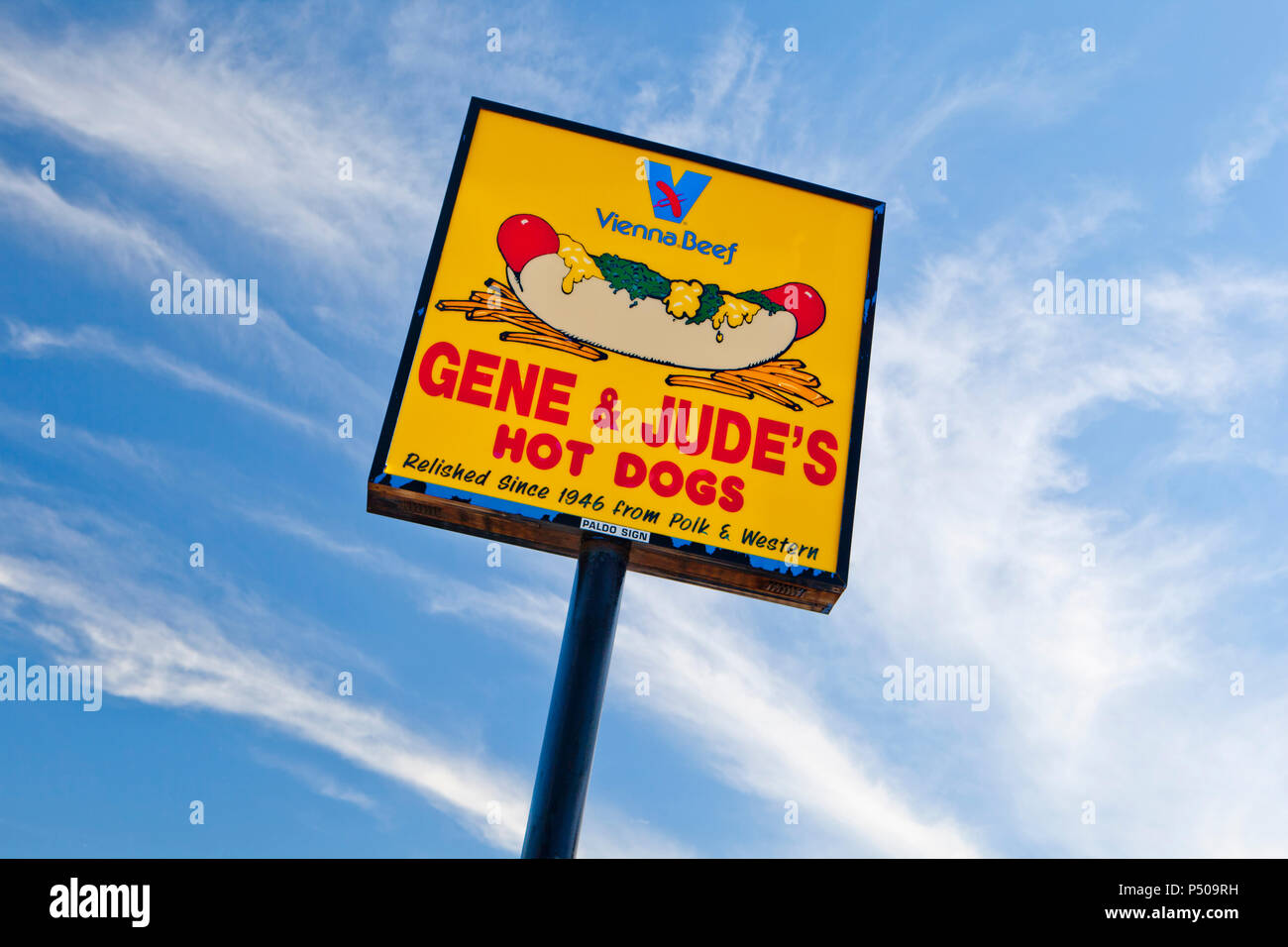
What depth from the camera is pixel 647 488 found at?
8336mm

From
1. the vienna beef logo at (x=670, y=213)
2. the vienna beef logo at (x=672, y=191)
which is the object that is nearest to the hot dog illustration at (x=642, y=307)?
the vienna beef logo at (x=670, y=213)

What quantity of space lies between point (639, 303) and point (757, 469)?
6.36 ft

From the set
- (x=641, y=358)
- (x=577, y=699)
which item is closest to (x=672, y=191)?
(x=641, y=358)

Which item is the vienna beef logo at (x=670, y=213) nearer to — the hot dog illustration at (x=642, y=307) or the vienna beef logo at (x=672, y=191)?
the vienna beef logo at (x=672, y=191)

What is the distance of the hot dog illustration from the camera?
29.6 ft

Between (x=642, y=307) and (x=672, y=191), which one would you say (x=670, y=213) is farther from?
(x=642, y=307)

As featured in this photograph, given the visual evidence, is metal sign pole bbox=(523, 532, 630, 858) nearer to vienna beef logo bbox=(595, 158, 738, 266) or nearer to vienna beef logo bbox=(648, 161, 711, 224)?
vienna beef logo bbox=(595, 158, 738, 266)

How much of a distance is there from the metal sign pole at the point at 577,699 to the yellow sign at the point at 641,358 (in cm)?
36

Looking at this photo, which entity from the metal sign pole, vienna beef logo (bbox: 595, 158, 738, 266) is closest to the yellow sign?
vienna beef logo (bbox: 595, 158, 738, 266)

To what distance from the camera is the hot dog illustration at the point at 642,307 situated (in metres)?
9.02

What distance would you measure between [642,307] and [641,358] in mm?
544

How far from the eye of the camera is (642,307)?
9.19 m
